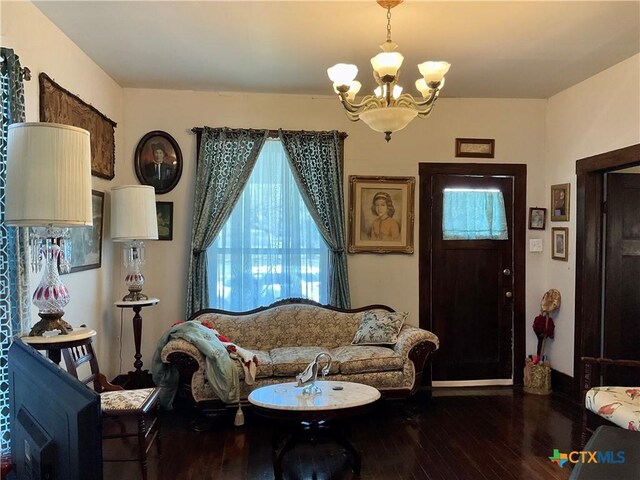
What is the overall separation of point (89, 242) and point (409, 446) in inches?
113

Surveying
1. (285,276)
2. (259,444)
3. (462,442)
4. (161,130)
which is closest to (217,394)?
(259,444)

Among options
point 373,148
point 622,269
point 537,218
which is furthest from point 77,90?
point 622,269

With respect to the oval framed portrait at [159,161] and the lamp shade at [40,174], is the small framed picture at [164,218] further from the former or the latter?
the lamp shade at [40,174]

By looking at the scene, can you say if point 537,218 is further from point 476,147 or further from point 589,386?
point 589,386

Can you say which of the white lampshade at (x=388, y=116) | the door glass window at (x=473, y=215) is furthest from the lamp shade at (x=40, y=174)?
the door glass window at (x=473, y=215)

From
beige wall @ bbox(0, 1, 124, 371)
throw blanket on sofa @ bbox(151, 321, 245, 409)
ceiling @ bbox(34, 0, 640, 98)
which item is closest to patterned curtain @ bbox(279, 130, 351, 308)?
ceiling @ bbox(34, 0, 640, 98)

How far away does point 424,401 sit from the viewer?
464 centimetres

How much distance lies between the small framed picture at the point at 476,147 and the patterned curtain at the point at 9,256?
12.7 ft

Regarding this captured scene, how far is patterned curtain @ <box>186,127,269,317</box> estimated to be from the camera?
4.75 m

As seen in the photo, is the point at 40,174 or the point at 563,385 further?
the point at 563,385

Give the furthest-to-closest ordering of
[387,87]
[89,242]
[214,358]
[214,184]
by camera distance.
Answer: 1. [214,184]
2. [89,242]
3. [214,358]
4. [387,87]

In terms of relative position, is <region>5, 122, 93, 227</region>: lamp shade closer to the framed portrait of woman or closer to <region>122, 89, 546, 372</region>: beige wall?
<region>122, 89, 546, 372</region>: beige wall


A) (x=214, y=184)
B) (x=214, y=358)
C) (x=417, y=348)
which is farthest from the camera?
(x=214, y=184)

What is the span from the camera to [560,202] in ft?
16.0
